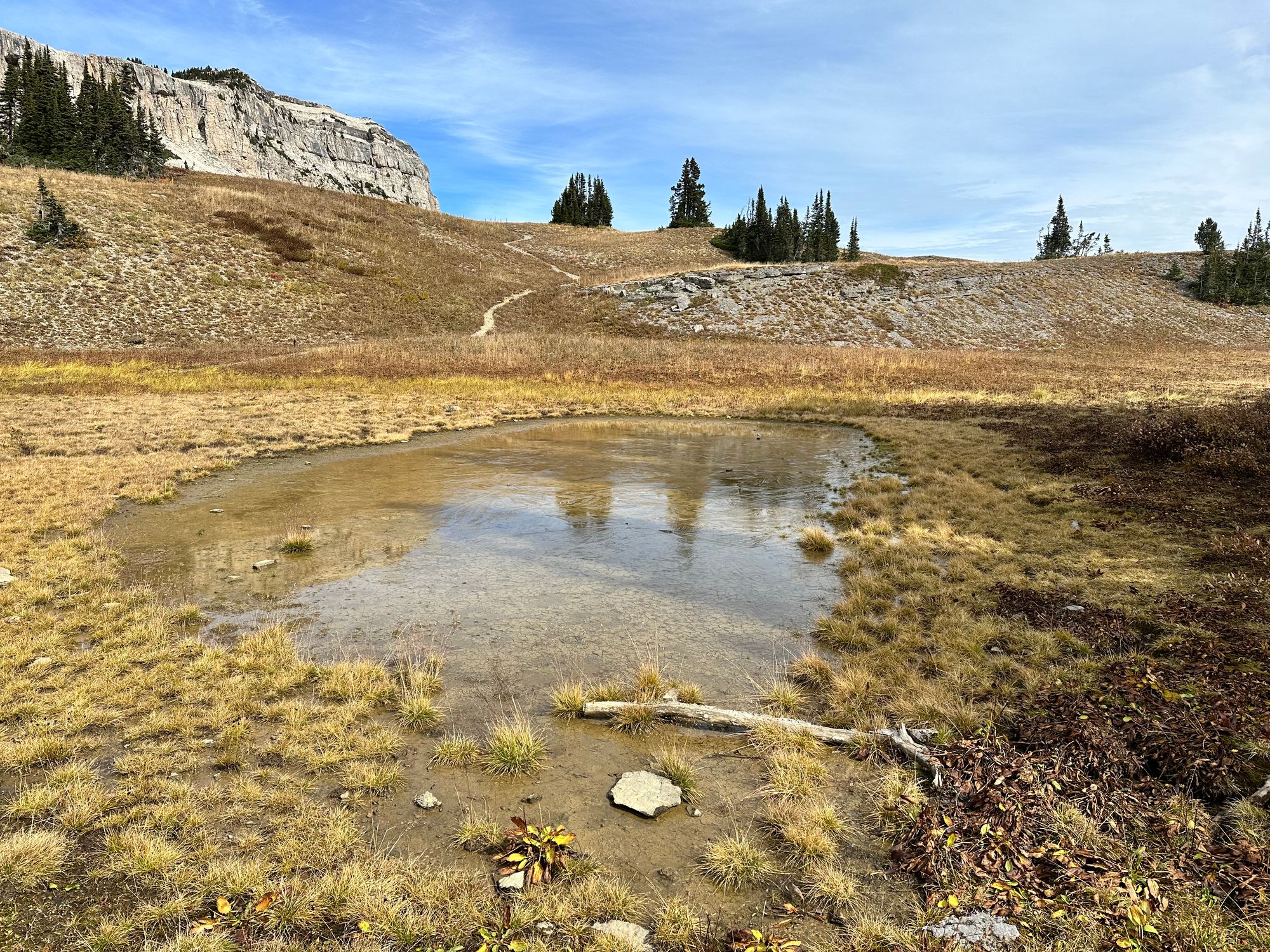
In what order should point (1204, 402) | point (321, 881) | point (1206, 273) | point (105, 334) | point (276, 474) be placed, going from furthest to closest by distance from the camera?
point (1206, 273) < point (105, 334) < point (1204, 402) < point (276, 474) < point (321, 881)

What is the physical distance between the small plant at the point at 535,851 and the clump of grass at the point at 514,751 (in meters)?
0.78

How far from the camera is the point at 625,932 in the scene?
3.79 meters

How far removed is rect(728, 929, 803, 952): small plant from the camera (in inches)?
141

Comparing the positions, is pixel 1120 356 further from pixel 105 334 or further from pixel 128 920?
pixel 105 334

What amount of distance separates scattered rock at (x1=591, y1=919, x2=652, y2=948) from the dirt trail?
45625 mm

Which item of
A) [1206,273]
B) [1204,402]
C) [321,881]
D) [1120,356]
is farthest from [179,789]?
[1206,273]

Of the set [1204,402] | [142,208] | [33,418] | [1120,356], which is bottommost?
[33,418]

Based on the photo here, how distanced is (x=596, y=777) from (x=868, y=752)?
7.95ft

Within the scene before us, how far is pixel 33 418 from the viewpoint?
20344 millimetres

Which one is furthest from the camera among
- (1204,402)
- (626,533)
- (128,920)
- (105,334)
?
(105,334)

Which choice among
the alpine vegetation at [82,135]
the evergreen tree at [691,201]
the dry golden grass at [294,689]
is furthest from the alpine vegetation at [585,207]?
the dry golden grass at [294,689]

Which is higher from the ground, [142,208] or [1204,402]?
[142,208]

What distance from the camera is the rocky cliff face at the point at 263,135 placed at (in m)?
135

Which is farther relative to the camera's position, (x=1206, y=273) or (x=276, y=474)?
(x=1206, y=273)
